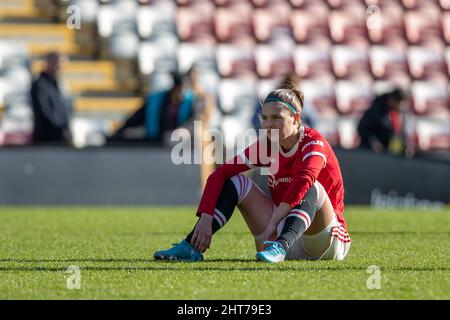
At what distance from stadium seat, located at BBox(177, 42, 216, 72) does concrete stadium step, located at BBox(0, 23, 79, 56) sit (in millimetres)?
1942

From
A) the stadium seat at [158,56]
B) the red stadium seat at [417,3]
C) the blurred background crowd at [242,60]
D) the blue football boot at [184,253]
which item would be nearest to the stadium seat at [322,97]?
the blurred background crowd at [242,60]

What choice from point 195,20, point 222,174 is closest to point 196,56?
point 195,20

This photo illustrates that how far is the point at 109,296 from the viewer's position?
498cm

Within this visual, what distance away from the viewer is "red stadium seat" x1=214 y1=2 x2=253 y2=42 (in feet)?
62.6

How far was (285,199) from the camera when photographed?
19.8 ft

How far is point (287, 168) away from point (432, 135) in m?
13.5

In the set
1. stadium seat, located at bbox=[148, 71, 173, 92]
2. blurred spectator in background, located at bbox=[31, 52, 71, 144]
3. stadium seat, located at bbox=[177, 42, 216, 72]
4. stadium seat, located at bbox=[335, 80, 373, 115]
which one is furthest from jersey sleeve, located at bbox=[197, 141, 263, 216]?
stadium seat, located at bbox=[335, 80, 373, 115]

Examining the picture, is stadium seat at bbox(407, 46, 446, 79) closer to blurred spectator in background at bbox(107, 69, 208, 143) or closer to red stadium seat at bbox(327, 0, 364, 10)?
red stadium seat at bbox(327, 0, 364, 10)

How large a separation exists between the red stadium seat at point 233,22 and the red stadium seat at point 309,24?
2.84ft

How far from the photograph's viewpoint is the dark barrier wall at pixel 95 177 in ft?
43.9

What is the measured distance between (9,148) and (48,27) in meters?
4.91

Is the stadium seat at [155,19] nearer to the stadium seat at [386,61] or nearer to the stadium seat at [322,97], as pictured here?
the stadium seat at [322,97]

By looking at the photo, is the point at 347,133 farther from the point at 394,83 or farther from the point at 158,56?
the point at 158,56
